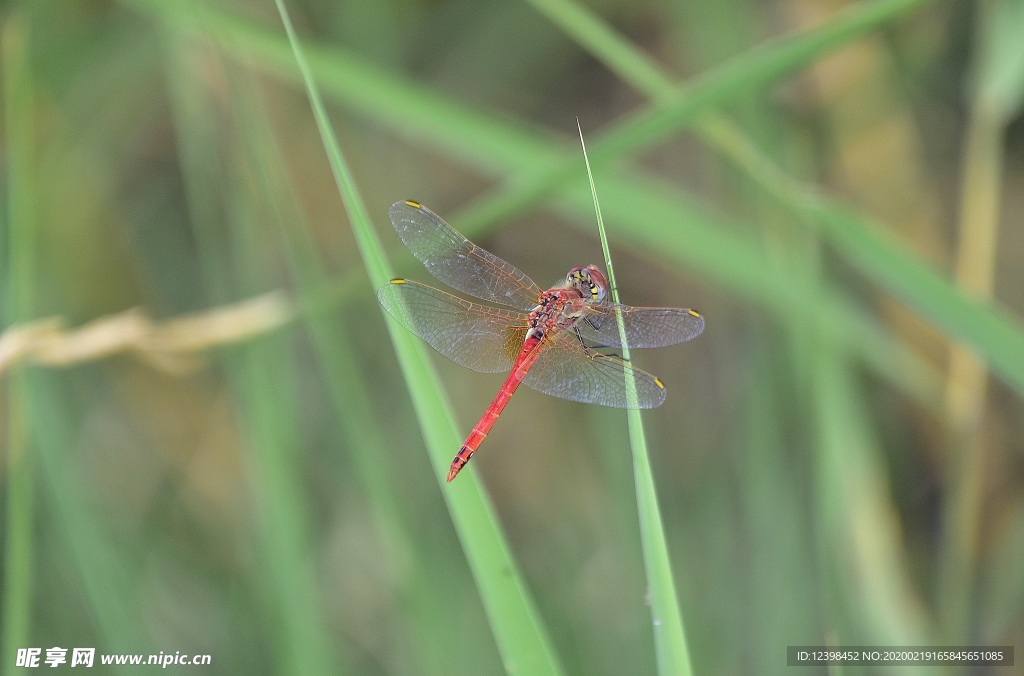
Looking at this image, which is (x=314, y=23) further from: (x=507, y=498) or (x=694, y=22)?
(x=507, y=498)

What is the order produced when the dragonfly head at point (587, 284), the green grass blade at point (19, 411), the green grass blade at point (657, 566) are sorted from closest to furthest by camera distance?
→ the green grass blade at point (657, 566) < the green grass blade at point (19, 411) < the dragonfly head at point (587, 284)

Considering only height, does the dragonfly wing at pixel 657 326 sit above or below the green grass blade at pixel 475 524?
above

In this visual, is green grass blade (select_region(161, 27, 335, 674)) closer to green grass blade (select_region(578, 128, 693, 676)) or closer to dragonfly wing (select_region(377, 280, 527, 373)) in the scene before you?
dragonfly wing (select_region(377, 280, 527, 373))

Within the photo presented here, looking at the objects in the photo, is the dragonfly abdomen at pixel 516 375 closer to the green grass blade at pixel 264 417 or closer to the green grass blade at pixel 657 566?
the green grass blade at pixel 264 417

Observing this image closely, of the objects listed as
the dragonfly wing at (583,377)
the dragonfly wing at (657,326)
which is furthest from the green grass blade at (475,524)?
the dragonfly wing at (657,326)

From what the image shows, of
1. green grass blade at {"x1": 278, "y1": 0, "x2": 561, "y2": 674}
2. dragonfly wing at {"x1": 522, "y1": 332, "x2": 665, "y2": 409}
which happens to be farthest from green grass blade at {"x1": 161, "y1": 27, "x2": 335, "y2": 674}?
green grass blade at {"x1": 278, "y1": 0, "x2": 561, "y2": 674}

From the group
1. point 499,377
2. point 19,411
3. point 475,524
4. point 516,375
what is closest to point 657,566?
point 475,524
